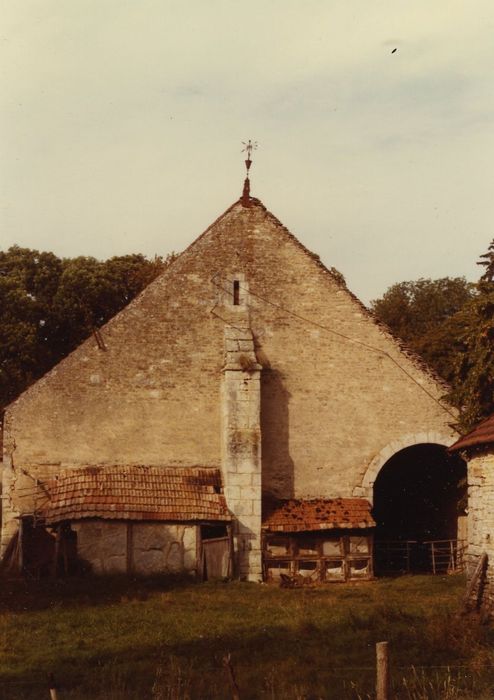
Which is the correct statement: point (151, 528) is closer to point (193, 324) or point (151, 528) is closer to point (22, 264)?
point (193, 324)

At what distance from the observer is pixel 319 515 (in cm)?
2197

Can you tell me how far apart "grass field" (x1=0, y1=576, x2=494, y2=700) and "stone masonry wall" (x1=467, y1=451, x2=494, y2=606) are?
102cm

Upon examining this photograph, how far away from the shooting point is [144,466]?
22281 millimetres

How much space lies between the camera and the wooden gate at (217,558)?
68.5ft

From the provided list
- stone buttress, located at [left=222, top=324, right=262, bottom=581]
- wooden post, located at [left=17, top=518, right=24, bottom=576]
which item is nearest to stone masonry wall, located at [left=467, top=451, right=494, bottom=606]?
stone buttress, located at [left=222, top=324, right=262, bottom=581]

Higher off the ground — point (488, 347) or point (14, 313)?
point (14, 313)

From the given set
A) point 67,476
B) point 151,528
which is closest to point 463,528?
point 151,528

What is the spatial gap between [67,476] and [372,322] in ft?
30.6

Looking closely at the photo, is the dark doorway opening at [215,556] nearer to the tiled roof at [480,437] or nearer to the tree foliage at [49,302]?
the tiled roof at [480,437]

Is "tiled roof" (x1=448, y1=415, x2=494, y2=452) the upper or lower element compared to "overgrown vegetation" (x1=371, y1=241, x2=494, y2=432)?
lower

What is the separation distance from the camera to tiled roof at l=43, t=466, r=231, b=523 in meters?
20.3

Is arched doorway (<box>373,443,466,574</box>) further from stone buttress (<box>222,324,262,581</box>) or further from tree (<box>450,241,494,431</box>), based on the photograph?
stone buttress (<box>222,324,262,581</box>)

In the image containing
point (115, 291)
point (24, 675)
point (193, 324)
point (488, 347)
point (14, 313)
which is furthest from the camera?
point (115, 291)

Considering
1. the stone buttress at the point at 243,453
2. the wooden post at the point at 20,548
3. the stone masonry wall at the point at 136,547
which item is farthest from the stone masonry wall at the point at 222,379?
the stone masonry wall at the point at 136,547
